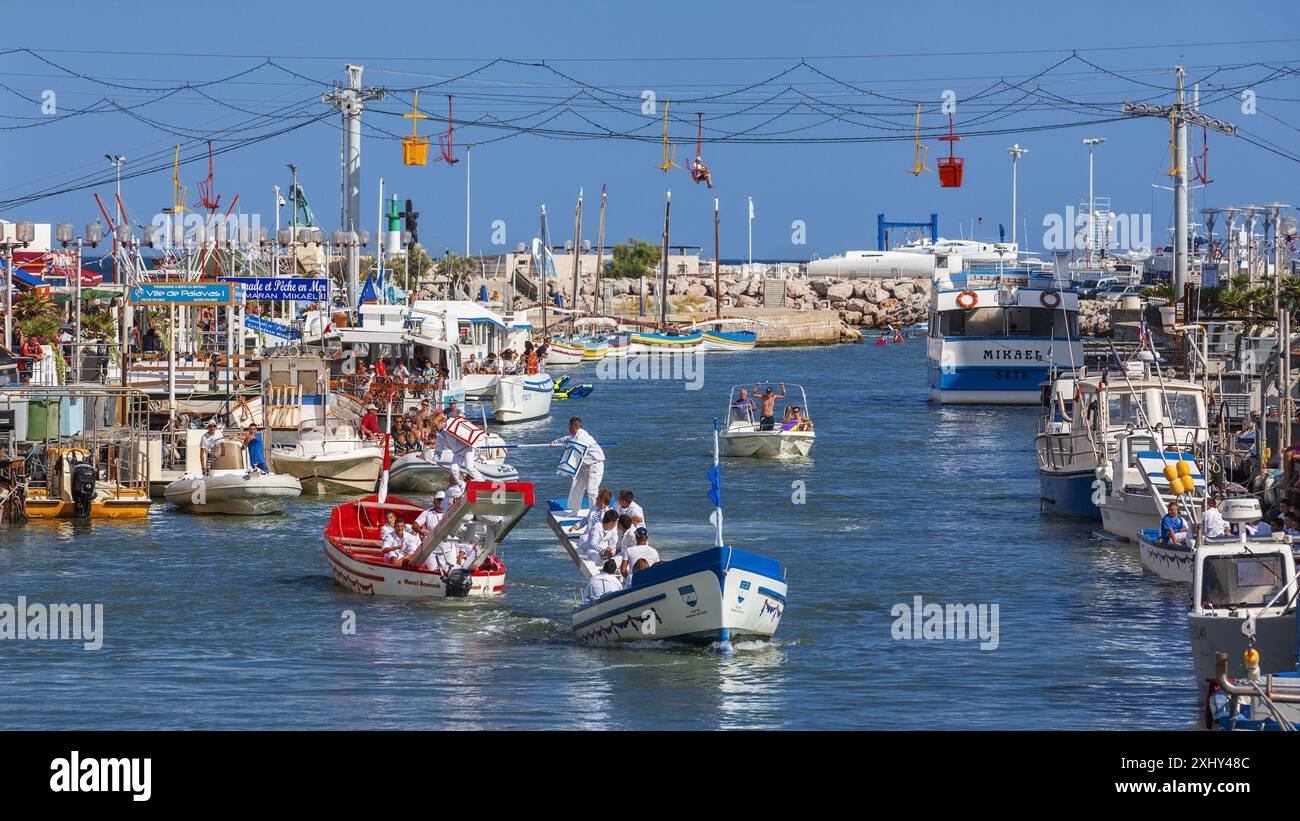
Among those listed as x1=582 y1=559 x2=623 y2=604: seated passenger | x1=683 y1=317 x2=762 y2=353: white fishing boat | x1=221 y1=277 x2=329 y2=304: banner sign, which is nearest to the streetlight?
x1=221 y1=277 x2=329 y2=304: banner sign

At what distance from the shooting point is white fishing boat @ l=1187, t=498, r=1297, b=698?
684 inches

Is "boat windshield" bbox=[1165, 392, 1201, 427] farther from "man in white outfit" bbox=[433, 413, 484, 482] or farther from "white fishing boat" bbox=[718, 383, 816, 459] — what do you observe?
"man in white outfit" bbox=[433, 413, 484, 482]

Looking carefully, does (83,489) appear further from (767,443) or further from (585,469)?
(767,443)

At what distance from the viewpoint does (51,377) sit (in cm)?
4097

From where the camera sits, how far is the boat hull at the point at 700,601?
2039 cm

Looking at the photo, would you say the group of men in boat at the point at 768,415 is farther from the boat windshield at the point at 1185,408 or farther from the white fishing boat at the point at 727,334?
the white fishing boat at the point at 727,334

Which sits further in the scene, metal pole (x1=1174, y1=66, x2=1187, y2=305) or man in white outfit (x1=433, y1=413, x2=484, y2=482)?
metal pole (x1=1174, y1=66, x2=1187, y2=305)

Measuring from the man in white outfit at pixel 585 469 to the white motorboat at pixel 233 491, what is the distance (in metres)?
10.8

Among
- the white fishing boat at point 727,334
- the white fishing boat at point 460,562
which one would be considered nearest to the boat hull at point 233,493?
the white fishing boat at point 460,562

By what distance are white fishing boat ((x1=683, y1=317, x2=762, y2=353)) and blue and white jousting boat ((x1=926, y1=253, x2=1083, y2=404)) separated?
49.8 m

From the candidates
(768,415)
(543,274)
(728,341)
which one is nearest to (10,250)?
(768,415)
